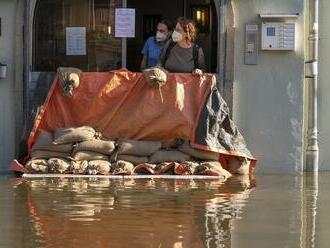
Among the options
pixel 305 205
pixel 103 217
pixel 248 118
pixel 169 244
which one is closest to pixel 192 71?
pixel 248 118

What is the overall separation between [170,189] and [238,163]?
172cm

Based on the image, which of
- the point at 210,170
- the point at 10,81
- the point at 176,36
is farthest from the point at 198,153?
the point at 10,81

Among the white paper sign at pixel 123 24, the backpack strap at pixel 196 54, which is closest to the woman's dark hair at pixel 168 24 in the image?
the white paper sign at pixel 123 24

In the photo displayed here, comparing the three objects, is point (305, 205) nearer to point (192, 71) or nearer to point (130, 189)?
point (130, 189)

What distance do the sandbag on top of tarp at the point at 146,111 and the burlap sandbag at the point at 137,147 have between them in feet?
0.49

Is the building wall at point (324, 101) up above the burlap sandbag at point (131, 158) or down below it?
above

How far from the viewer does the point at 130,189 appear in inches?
340

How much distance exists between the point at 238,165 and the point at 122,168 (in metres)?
1.63

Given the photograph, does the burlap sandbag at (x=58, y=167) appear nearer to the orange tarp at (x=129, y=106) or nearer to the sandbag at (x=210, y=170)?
the orange tarp at (x=129, y=106)

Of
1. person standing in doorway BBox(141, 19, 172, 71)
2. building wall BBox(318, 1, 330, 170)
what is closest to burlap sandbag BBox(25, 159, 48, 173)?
person standing in doorway BBox(141, 19, 172, 71)

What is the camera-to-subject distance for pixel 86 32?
448 inches

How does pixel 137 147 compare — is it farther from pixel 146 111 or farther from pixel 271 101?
pixel 271 101

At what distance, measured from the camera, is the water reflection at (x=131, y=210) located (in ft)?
19.8

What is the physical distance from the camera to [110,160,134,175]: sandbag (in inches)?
380
